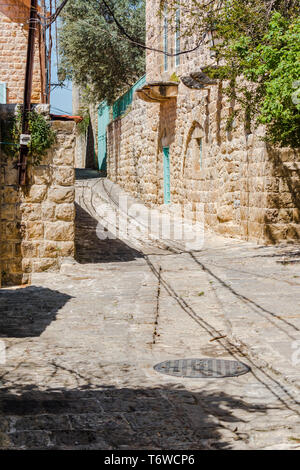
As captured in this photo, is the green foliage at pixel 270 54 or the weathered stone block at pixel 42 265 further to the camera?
the weathered stone block at pixel 42 265

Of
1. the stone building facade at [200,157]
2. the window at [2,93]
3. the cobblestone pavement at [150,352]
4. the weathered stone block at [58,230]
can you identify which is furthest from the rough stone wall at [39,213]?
the window at [2,93]

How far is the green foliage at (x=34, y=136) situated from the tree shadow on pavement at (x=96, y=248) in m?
2.25

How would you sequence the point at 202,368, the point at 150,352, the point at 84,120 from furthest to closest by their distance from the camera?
1. the point at 84,120
2. the point at 150,352
3. the point at 202,368

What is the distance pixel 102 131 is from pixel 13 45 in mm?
13694

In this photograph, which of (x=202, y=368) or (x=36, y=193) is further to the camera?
(x=36, y=193)

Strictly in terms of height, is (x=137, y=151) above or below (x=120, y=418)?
above

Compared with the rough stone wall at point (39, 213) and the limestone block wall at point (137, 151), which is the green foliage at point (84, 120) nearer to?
the limestone block wall at point (137, 151)

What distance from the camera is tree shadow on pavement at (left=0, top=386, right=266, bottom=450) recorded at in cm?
364

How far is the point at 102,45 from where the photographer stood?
26281 millimetres

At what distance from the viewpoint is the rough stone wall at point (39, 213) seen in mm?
11141

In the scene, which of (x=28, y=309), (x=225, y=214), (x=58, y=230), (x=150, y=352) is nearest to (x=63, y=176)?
(x=58, y=230)

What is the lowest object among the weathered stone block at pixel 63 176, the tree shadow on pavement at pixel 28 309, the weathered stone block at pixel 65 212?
the tree shadow on pavement at pixel 28 309

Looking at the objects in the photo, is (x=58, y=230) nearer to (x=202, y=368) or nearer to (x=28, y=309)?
(x=28, y=309)

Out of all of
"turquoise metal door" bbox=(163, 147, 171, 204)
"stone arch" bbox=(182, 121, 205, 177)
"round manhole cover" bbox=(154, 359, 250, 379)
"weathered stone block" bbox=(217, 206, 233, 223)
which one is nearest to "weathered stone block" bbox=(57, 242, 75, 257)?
"weathered stone block" bbox=(217, 206, 233, 223)
